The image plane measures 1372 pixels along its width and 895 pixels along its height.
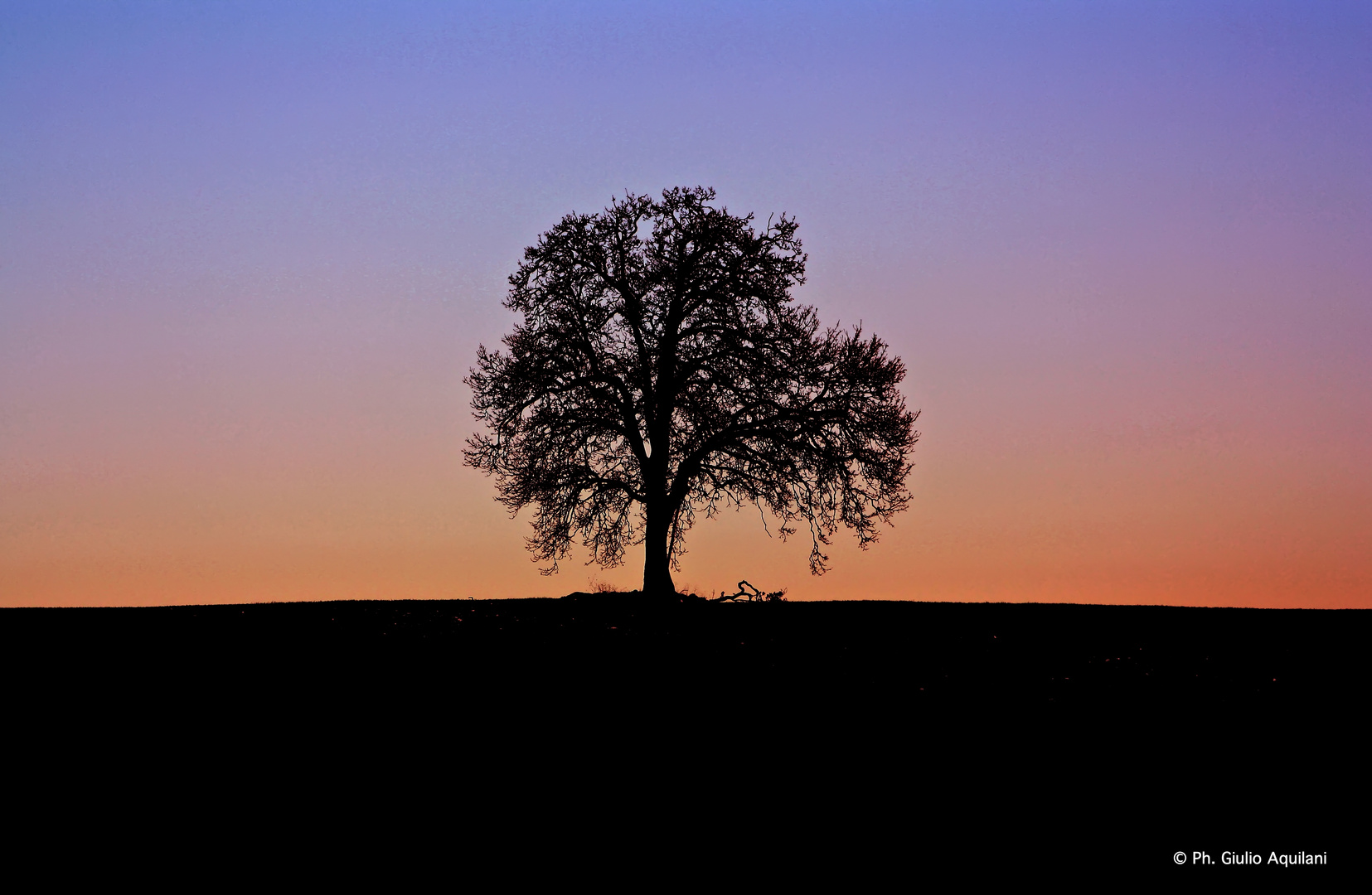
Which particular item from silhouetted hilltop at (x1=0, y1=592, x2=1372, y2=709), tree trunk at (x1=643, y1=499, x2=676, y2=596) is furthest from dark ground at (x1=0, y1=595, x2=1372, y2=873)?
tree trunk at (x1=643, y1=499, x2=676, y2=596)

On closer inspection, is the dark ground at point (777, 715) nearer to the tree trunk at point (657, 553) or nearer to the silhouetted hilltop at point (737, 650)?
the silhouetted hilltop at point (737, 650)

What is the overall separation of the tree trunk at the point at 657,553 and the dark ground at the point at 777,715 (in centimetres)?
370

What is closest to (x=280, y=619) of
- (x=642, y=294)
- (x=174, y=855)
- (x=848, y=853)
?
(x=642, y=294)

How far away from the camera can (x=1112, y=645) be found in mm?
19828

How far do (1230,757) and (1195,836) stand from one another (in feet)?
10.5

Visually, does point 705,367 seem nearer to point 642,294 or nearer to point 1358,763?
point 642,294

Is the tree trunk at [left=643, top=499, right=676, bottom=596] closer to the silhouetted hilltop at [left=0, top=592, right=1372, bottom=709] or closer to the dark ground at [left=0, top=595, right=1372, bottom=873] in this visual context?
the silhouetted hilltop at [left=0, top=592, right=1372, bottom=709]

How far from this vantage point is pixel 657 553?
25.5m

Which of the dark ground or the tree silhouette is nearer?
the dark ground

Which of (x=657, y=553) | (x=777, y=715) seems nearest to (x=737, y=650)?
(x=777, y=715)

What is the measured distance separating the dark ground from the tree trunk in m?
3.70

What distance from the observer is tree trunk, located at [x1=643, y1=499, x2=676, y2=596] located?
83.3 feet

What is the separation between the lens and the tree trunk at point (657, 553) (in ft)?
83.3

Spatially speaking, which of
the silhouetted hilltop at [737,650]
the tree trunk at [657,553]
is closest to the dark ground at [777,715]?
the silhouetted hilltop at [737,650]
